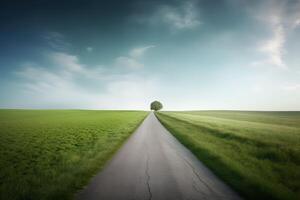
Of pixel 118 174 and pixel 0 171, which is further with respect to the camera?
pixel 0 171

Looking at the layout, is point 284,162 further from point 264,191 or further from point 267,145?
point 264,191

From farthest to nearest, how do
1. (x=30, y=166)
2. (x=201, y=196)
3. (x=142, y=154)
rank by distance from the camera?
1. (x=142, y=154)
2. (x=30, y=166)
3. (x=201, y=196)

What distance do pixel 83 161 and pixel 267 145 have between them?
39.4 ft

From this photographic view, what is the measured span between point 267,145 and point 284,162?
3526 mm

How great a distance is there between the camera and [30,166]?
7879mm

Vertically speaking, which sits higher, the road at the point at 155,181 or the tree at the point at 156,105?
the tree at the point at 156,105

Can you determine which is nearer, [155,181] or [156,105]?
[155,181]

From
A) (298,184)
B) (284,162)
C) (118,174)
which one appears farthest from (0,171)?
(284,162)

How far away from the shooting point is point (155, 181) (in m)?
5.97

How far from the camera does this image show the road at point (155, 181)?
16.3 ft

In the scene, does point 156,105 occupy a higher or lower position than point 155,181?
higher

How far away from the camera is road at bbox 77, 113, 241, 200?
196 inches

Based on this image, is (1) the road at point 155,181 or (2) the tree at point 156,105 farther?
(2) the tree at point 156,105

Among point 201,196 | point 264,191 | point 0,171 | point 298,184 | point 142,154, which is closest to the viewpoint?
point 201,196
